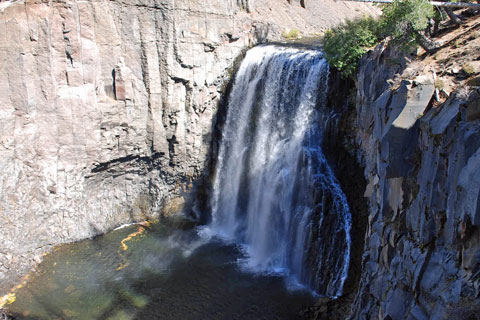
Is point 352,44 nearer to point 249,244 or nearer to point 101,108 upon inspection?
point 249,244

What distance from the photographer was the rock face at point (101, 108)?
58.7 ft

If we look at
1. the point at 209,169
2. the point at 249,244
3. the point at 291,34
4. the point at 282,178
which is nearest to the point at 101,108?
the point at 209,169

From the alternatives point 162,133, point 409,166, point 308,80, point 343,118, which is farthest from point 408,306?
point 162,133

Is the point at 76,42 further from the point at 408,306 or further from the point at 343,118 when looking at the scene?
the point at 408,306

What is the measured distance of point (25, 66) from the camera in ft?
58.1

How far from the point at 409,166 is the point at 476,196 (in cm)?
289

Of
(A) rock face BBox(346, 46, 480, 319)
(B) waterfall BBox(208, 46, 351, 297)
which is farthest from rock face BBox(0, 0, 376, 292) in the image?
(A) rock face BBox(346, 46, 480, 319)

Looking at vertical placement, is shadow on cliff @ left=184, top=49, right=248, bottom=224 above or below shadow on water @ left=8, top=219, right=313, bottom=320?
above

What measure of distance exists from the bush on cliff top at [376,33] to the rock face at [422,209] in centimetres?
110

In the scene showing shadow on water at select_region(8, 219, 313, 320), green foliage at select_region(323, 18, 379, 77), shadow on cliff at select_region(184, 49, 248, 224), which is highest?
green foliage at select_region(323, 18, 379, 77)

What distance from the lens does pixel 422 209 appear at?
884cm

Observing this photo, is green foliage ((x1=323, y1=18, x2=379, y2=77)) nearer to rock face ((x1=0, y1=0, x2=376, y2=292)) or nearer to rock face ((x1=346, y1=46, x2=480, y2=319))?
rock face ((x1=346, y1=46, x2=480, y2=319))

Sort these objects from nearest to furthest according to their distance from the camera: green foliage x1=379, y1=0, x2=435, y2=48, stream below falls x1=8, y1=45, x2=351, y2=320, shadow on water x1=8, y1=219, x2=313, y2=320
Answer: green foliage x1=379, y1=0, x2=435, y2=48
shadow on water x1=8, y1=219, x2=313, y2=320
stream below falls x1=8, y1=45, x2=351, y2=320

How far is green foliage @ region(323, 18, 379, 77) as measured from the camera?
51.4 feet
